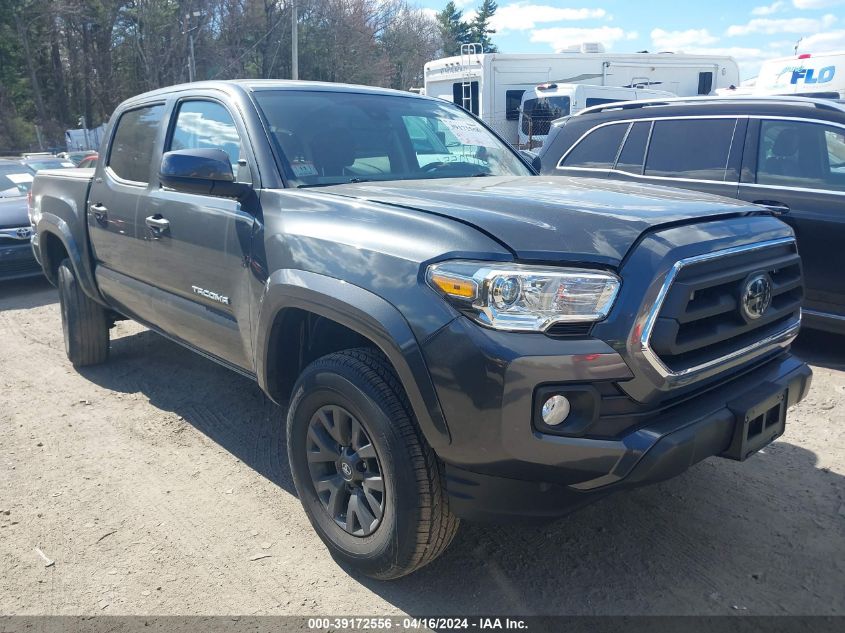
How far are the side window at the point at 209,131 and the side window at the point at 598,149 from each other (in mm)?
3550

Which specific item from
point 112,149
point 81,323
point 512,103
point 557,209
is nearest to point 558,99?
point 512,103

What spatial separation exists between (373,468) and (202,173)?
4.66ft

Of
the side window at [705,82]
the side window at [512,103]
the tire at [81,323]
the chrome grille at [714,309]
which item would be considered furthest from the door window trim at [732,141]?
Answer: the side window at [705,82]

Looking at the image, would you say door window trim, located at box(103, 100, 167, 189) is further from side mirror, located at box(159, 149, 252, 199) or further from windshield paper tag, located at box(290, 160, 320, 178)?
windshield paper tag, located at box(290, 160, 320, 178)

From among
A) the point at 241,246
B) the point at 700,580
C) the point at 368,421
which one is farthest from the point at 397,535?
the point at 241,246

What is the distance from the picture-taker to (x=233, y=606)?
2641 mm

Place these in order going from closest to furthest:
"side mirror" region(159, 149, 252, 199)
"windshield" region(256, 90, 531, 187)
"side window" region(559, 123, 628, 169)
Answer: "side mirror" region(159, 149, 252, 199) → "windshield" region(256, 90, 531, 187) → "side window" region(559, 123, 628, 169)

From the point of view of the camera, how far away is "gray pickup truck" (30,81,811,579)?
7.04 feet

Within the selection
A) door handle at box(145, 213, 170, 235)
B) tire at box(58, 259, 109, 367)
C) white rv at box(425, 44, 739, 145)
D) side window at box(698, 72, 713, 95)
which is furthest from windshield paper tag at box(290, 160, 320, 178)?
side window at box(698, 72, 713, 95)

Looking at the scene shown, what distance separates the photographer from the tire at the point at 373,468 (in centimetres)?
239

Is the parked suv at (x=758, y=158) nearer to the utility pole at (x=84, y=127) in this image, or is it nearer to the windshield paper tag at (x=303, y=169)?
the windshield paper tag at (x=303, y=169)

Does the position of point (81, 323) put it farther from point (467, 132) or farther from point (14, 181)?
point (14, 181)

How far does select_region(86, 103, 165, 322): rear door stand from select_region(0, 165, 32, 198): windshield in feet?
18.8

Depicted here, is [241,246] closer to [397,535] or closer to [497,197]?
[497,197]
